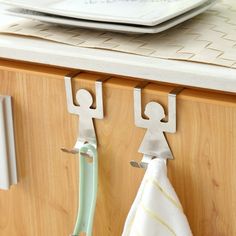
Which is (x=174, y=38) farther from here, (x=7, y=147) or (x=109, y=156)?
(x=7, y=147)

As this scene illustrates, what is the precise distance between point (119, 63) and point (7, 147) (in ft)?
0.83

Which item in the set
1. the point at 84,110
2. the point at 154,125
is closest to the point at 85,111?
the point at 84,110

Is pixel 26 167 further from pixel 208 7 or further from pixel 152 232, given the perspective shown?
pixel 208 7

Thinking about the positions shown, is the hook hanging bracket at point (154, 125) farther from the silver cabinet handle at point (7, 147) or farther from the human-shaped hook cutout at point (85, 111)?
the silver cabinet handle at point (7, 147)

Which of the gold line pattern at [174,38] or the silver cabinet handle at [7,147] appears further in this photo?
the silver cabinet handle at [7,147]

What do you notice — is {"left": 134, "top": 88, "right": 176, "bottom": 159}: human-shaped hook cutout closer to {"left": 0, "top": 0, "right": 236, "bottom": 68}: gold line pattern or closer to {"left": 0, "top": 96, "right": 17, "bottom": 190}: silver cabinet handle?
{"left": 0, "top": 0, "right": 236, "bottom": 68}: gold line pattern

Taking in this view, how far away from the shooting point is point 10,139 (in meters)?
0.93

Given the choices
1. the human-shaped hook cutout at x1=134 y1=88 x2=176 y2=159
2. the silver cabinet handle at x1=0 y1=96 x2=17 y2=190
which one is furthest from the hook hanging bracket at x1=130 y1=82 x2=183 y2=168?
the silver cabinet handle at x1=0 y1=96 x2=17 y2=190

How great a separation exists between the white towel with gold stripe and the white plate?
20 centimetres

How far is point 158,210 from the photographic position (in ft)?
2.56

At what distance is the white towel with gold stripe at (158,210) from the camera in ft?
2.54

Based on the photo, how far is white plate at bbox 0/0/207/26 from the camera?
0.82 meters

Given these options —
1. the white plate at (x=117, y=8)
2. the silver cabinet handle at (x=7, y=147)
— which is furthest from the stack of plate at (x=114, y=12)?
the silver cabinet handle at (x=7, y=147)

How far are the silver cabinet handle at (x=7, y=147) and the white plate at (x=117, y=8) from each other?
0.14m
